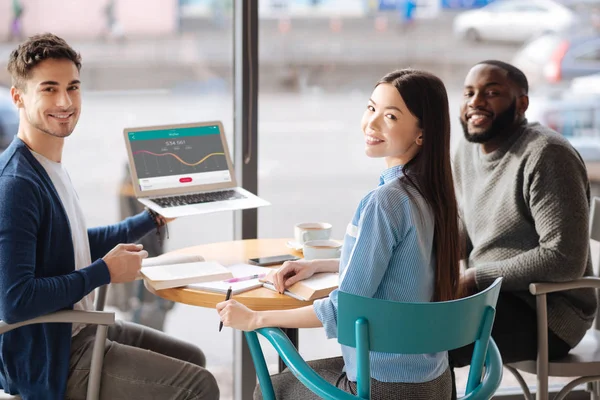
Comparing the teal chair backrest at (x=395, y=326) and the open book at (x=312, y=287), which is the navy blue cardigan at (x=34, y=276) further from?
the teal chair backrest at (x=395, y=326)

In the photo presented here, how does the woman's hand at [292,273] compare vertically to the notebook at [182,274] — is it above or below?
above

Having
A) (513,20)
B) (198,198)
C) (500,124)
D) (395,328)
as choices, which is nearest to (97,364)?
(198,198)

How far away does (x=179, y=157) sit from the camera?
8.04ft

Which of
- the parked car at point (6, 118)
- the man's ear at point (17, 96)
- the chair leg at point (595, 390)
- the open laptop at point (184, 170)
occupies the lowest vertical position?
the chair leg at point (595, 390)

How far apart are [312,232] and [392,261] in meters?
0.71

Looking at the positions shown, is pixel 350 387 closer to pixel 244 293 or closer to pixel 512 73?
pixel 244 293

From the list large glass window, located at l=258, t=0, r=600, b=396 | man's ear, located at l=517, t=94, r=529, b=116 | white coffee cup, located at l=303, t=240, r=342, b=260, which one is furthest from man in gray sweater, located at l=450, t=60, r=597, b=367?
large glass window, located at l=258, t=0, r=600, b=396

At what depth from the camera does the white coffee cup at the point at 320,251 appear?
7.50 ft

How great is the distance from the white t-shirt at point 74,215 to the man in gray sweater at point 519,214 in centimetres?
106

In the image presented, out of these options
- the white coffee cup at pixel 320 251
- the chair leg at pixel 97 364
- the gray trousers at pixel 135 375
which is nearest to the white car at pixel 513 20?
the white coffee cup at pixel 320 251

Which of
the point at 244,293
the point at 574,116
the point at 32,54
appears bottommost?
the point at 244,293

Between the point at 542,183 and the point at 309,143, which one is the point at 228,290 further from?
the point at 309,143

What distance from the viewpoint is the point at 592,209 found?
2.63 meters

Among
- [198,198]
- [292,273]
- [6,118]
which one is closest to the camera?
[292,273]
